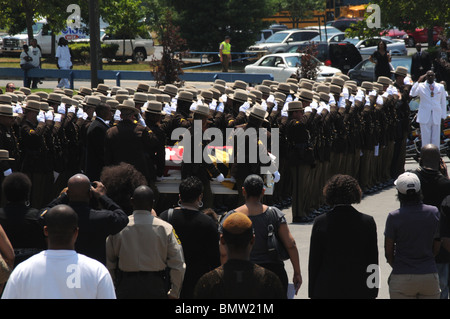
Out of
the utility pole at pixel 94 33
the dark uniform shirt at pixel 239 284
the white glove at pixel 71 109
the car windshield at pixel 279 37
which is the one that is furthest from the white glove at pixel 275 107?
the car windshield at pixel 279 37

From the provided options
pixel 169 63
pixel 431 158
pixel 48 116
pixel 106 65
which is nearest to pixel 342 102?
pixel 48 116

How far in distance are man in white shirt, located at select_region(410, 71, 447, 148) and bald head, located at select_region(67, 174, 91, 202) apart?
10.7 metres

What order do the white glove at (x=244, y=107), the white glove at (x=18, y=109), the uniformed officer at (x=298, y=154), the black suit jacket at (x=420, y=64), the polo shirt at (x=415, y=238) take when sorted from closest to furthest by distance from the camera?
the polo shirt at (x=415, y=238)
the uniformed officer at (x=298, y=154)
the white glove at (x=18, y=109)
the white glove at (x=244, y=107)
the black suit jacket at (x=420, y=64)

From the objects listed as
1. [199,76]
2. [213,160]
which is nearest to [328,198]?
[213,160]

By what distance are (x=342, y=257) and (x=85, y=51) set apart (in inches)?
1466

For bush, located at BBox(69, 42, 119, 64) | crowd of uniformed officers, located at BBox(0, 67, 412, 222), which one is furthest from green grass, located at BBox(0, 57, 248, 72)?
crowd of uniformed officers, located at BBox(0, 67, 412, 222)

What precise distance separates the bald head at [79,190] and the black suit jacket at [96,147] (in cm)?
466

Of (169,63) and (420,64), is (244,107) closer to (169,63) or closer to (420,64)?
(169,63)

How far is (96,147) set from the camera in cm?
1149

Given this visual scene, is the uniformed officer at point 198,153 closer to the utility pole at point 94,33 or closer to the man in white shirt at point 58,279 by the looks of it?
the man in white shirt at point 58,279

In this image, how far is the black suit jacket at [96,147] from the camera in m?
11.4

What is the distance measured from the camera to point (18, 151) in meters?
11.7

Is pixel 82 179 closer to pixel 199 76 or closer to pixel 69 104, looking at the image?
pixel 69 104

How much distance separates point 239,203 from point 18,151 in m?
3.17
